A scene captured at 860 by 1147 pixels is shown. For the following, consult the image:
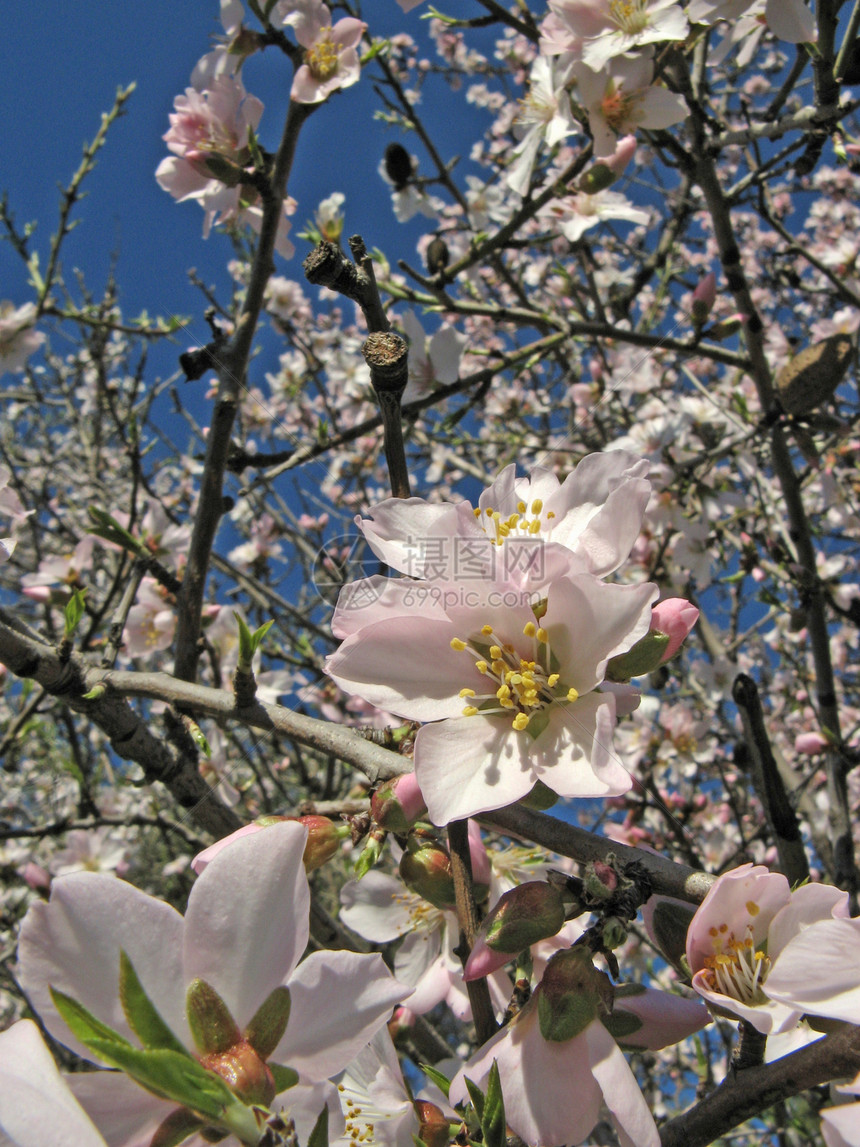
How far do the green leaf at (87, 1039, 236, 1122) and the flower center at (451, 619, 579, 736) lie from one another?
43cm

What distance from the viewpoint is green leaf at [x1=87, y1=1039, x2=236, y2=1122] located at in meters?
0.50

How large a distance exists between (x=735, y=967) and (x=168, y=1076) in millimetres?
529

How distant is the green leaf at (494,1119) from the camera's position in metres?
0.67

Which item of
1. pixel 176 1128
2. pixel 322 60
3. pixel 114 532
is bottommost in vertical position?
pixel 176 1128

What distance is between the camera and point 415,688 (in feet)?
2.83

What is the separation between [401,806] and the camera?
822 mm

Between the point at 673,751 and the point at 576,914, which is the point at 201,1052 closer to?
the point at 576,914

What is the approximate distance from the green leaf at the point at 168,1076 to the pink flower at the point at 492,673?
285 millimetres

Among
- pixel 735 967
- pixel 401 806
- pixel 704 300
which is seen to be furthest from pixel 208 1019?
pixel 704 300

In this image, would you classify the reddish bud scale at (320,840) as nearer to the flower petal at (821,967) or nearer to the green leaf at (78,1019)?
the green leaf at (78,1019)

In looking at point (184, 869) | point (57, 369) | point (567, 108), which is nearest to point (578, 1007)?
point (567, 108)

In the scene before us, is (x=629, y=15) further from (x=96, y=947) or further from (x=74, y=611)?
(x=96, y=947)

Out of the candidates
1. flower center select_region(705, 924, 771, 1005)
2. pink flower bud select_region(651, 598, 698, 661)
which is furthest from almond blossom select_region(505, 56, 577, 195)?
flower center select_region(705, 924, 771, 1005)

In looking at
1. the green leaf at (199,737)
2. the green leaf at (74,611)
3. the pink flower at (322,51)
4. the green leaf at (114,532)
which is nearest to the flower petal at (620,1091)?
the green leaf at (199,737)
